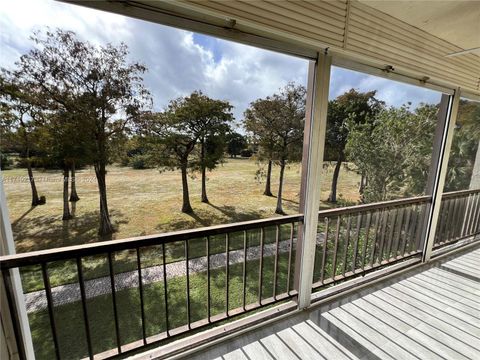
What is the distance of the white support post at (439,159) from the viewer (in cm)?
257

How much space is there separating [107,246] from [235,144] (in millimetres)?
2758

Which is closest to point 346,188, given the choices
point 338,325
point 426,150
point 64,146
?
point 426,150

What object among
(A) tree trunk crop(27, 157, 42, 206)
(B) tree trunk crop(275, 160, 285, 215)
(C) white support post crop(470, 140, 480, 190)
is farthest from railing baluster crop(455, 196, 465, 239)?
(A) tree trunk crop(27, 157, 42, 206)

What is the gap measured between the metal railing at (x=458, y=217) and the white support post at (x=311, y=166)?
7.30 ft

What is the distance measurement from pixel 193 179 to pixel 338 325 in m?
2.55

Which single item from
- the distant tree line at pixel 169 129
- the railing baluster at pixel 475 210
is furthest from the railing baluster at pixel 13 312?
the railing baluster at pixel 475 210

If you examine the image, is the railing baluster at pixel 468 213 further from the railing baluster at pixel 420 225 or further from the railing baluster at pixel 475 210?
the railing baluster at pixel 420 225

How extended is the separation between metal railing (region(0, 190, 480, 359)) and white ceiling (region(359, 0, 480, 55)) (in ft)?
5.36

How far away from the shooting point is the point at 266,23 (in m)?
1.34

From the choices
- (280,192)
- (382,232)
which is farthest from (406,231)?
(280,192)

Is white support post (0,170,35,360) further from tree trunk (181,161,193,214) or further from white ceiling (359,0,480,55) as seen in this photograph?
white ceiling (359,0,480,55)

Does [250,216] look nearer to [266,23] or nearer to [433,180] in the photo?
[433,180]

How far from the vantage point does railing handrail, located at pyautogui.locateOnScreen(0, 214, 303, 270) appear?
111cm

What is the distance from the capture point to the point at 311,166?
70.9 inches
